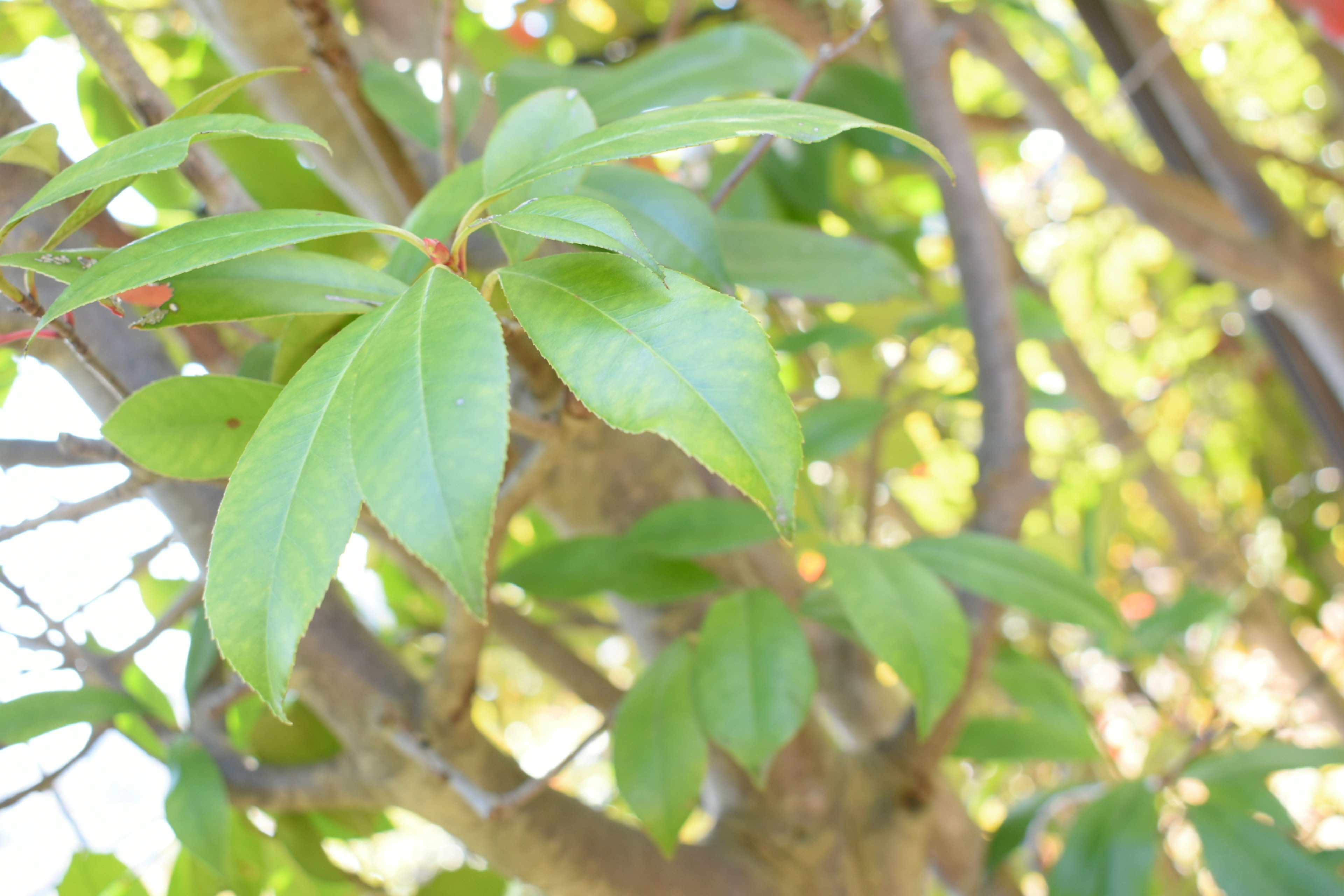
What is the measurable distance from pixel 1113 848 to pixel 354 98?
0.55 metres

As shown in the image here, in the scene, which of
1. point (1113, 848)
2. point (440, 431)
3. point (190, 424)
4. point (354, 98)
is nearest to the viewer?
point (440, 431)

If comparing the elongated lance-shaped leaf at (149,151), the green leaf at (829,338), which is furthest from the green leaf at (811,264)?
the elongated lance-shaped leaf at (149,151)

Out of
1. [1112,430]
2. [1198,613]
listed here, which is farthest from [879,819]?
[1112,430]

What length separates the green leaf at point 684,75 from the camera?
0.48m

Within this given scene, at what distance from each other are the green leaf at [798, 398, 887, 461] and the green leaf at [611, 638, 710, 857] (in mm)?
161

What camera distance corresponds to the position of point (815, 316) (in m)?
0.87

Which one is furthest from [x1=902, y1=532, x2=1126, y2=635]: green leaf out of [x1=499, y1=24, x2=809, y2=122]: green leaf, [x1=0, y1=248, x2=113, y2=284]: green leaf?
[x1=0, y1=248, x2=113, y2=284]: green leaf

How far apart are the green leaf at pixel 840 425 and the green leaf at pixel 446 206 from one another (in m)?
0.30

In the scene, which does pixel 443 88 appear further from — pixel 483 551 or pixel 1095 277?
pixel 1095 277

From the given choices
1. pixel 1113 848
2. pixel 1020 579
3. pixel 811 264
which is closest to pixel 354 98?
pixel 811 264

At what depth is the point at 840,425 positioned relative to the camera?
59 centimetres

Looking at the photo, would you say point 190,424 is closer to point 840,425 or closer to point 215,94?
point 215,94

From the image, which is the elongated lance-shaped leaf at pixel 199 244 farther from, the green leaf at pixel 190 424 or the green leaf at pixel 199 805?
the green leaf at pixel 199 805

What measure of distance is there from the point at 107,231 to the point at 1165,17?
1314mm
